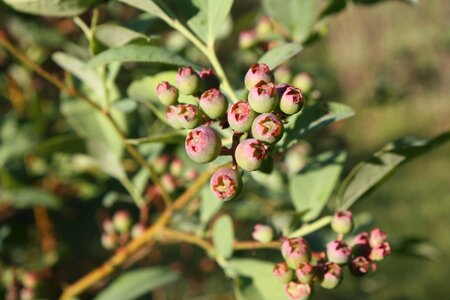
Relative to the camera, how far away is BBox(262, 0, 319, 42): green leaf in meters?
1.01

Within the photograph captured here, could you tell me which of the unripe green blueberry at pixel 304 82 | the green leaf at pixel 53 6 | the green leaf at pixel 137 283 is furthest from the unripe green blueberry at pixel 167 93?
the green leaf at pixel 137 283

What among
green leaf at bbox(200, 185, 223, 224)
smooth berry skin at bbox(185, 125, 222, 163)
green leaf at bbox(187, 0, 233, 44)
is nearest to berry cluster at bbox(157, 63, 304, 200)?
smooth berry skin at bbox(185, 125, 222, 163)

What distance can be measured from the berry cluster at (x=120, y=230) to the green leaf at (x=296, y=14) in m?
0.48

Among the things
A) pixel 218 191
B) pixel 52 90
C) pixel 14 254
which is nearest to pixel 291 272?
pixel 218 191

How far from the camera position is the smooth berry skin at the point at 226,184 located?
1.95ft

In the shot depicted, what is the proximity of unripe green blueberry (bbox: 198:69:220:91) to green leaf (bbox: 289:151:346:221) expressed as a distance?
254 millimetres

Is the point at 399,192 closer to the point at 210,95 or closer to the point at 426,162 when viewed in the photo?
the point at 426,162

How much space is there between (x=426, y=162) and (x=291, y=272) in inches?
257

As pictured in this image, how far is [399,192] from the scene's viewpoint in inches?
241

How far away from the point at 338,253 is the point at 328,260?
0.12 ft

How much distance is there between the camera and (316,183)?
0.89 meters

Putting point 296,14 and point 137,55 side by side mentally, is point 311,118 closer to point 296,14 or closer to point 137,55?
point 137,55

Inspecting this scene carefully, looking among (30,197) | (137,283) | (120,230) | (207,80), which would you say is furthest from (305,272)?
(30,197)

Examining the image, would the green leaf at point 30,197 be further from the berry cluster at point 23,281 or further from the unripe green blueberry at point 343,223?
the unripe green blueberry at point 343,223
